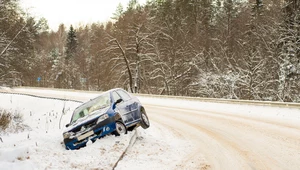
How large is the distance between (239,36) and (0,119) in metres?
33.9

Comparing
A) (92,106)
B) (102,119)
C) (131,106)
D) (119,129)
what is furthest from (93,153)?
(131,106)

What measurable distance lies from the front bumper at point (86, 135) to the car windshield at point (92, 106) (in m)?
1.18

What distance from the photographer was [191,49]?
3744 centimetres

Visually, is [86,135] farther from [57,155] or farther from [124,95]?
[124,95]

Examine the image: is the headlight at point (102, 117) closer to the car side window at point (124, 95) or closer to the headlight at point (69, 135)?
the headlight at point (69, 135)

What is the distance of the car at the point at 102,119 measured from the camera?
7.97m

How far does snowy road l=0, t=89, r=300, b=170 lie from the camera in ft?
21.2

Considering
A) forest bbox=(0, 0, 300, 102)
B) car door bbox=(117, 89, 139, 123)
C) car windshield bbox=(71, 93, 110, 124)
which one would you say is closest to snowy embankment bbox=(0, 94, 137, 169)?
car windshield bbox=(71, 93, 110, 124)

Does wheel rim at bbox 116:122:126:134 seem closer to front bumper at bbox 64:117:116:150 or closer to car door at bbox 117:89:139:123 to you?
front bumper at bbox 64:117:116:150

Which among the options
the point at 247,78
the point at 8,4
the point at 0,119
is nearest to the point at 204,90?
the point at 247,78

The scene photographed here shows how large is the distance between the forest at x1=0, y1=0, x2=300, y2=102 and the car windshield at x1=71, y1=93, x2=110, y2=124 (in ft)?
44.7

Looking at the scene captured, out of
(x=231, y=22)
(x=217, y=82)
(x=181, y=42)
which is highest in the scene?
(x=231, y=22)

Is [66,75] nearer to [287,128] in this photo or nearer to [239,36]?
[239,36]

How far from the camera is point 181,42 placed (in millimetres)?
36625
